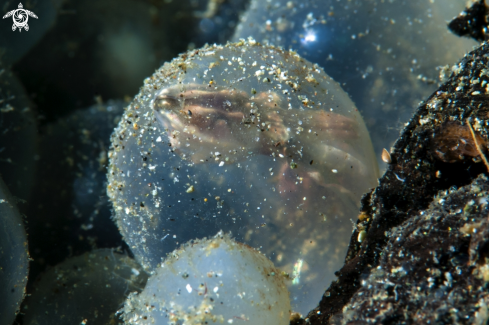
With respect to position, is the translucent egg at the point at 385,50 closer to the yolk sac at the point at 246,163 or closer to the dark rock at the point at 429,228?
the yolk sac at the point at 246,163

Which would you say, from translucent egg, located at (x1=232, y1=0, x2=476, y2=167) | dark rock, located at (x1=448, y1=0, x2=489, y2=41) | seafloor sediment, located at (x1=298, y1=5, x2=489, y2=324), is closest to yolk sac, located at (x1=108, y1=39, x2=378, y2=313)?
seafloor sediment, located at (x1=298, y1=5, x2=489, y2=324)

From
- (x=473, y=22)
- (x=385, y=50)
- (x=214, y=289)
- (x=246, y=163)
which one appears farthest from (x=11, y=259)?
(x=473, y=22)

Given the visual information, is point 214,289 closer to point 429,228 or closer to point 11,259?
point 429,228

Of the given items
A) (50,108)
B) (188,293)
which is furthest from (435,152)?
(50,108)

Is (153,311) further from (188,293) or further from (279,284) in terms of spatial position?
(279,284)

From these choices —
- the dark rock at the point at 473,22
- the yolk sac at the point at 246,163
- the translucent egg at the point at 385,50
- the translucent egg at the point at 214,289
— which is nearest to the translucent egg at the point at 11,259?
the yolk sac at the point at 246,163

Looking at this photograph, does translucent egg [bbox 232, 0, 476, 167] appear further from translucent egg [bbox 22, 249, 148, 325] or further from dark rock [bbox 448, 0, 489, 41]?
translucent egg [bbox 22, 249, 148, 325]
